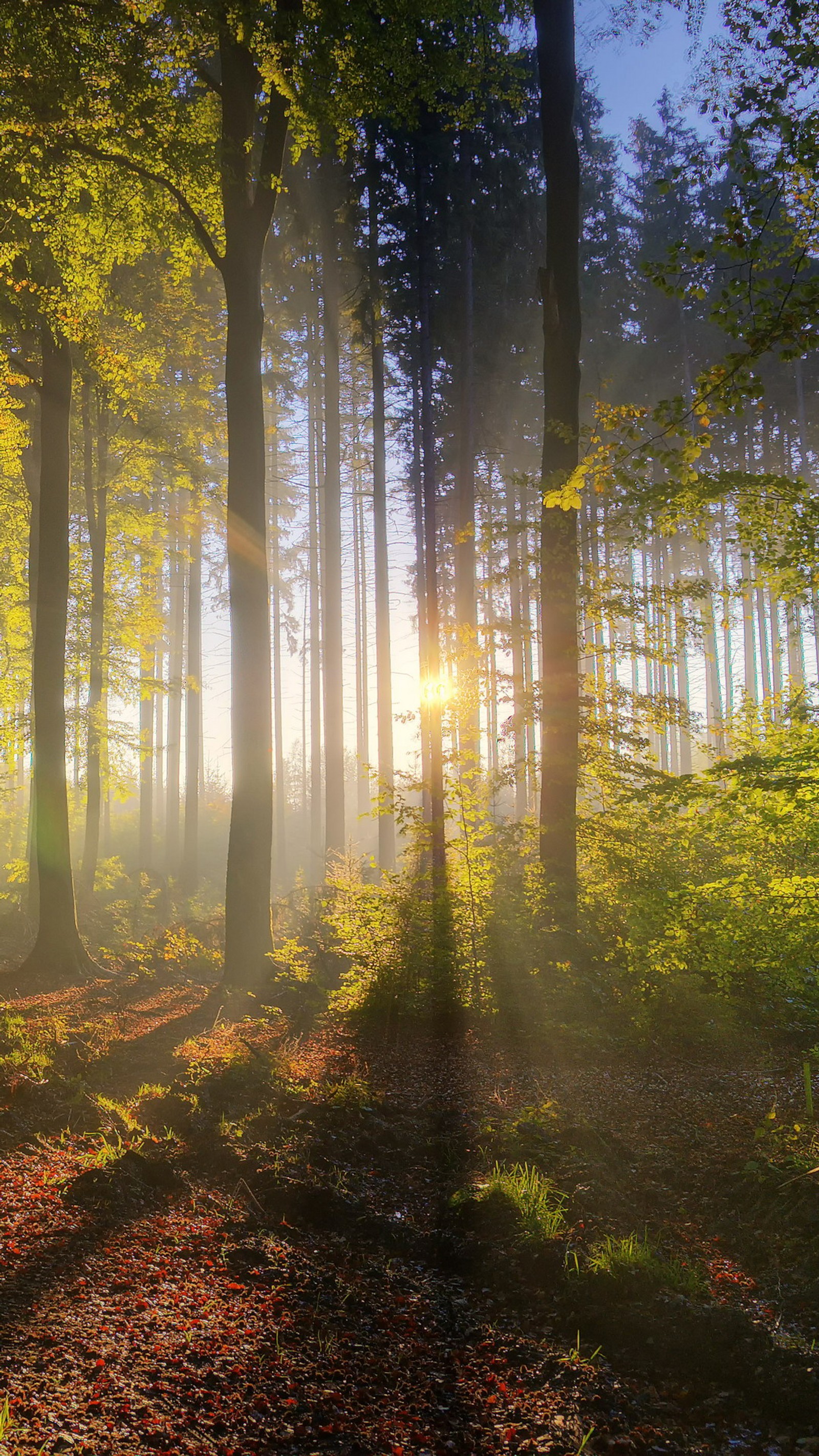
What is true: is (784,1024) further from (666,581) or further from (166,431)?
(666,581)

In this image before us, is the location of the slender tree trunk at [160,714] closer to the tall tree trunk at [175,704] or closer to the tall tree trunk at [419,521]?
the tall tree trunk at [175,704]

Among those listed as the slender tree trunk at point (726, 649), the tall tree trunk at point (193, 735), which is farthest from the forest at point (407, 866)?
the slender tree trunk at point (726, 649)

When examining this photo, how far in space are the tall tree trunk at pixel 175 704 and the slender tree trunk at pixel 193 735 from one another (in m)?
1.21

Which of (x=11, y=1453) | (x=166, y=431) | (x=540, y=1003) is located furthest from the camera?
(x=166, y=431)

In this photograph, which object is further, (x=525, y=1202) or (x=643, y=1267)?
(x=525, y=1202)

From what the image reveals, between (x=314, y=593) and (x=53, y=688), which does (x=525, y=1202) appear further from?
(x=314, y=593)

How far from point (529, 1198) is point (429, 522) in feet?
36.6

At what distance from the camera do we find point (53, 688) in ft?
33.6

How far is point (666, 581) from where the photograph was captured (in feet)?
109

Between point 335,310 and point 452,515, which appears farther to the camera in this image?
point 452,515

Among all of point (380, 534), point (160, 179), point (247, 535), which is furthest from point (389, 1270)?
point (380, 534)

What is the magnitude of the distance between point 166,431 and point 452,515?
8107 mm

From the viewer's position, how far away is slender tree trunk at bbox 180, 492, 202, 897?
850 inches

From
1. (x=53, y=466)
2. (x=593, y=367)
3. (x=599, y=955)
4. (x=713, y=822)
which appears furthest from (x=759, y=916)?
(x=593, y=367)
